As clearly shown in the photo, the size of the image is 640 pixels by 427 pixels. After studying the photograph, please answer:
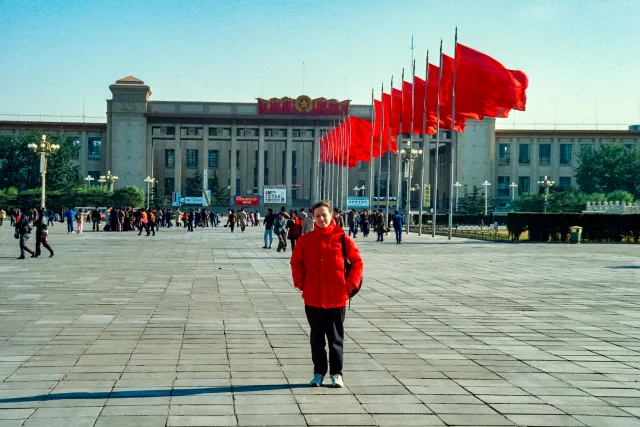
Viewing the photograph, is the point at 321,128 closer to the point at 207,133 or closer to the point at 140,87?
the point at 207,133

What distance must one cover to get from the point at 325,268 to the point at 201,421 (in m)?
1.71

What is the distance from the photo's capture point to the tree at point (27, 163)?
9025 cm

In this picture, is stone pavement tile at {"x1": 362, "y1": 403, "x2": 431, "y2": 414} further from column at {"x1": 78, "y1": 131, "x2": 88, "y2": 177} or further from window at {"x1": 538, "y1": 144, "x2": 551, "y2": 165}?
column at {"x1": 78, "y1": 131, "x2": 88, "y2": 177}

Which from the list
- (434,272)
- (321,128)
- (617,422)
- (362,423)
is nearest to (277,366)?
(362,423)

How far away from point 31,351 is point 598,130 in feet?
317

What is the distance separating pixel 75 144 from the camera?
338 ft

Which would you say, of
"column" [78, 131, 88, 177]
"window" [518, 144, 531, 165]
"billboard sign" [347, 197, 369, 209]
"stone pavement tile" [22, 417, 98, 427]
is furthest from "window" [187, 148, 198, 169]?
"stone pavement tile" [22, 417, 98, 427]

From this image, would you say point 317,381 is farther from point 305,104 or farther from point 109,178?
point 305,104

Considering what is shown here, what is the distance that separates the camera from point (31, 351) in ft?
26.7

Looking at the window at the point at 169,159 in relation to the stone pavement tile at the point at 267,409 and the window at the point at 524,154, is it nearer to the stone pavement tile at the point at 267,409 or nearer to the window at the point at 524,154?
the window at the point at 524,154

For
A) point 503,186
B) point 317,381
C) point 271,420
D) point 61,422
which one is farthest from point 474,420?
point 503,186

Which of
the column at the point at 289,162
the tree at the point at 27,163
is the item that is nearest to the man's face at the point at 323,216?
the tree at the point at 27,163

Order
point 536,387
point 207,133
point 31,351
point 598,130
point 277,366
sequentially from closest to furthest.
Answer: point 536,387 → point 277,366 → point 31,351 → point 598,130 → point 207,133

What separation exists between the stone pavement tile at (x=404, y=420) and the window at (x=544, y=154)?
9934 cm
